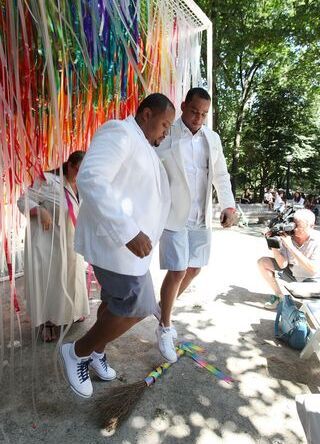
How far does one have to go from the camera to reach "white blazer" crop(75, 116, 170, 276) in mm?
1509

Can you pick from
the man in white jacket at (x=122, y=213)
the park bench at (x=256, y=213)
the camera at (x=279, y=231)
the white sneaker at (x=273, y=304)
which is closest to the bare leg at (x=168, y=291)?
the man in white jacket at (x=122, y=213)

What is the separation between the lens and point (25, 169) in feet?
6.42

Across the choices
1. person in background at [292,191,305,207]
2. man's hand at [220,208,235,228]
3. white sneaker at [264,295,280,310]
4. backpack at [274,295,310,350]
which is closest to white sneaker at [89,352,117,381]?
man's hand at [220,208,235,228]

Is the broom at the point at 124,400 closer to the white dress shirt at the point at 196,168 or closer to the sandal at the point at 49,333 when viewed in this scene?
the sandal at the point at 49,333

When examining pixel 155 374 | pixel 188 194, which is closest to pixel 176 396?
pixel 155 374

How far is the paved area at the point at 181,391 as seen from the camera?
1.85 m

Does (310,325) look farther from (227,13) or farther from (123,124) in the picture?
(227,13)

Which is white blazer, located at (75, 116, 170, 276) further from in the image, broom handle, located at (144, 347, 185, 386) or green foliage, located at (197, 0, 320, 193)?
green foliage, located at (197, 0, 320, 193)

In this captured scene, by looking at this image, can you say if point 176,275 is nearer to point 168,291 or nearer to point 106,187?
point 168,291

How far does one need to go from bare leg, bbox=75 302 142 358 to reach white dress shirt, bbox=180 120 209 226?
102 cm

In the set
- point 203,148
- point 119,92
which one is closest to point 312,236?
point 203,148

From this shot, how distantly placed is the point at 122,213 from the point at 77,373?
3.59ft

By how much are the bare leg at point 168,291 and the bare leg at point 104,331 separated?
676 mm

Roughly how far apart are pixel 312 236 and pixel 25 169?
2.67 m
